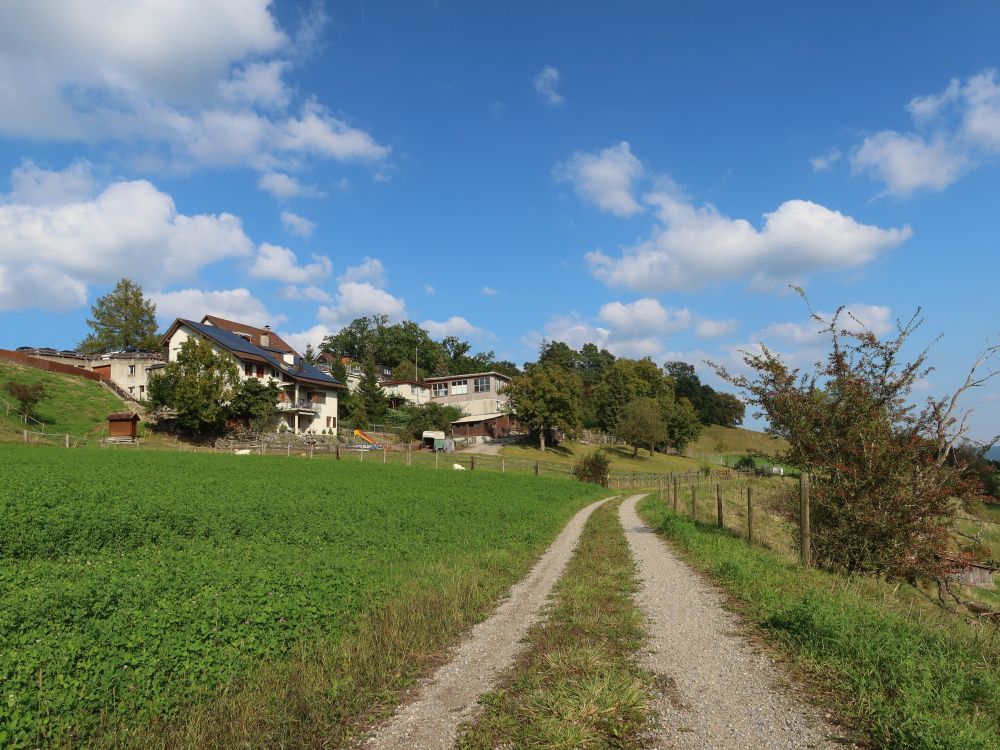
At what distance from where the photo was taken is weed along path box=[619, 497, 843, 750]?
4.70 meters

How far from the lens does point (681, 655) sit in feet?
22.0

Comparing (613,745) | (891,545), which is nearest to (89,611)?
(613,745)

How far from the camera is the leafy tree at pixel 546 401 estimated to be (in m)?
71.9

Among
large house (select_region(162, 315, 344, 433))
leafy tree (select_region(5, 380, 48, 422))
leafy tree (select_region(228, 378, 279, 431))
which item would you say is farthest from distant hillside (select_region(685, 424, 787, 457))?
leafy tree (select_region(5, 380, 48, 422))

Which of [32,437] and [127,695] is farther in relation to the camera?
[32,437]

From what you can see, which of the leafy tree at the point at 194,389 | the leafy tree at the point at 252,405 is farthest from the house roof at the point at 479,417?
the leafy tree at the point at 194,389

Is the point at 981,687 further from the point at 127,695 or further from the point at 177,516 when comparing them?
the point at 177,516

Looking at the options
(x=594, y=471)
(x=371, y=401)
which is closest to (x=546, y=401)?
(x=371, y=401)

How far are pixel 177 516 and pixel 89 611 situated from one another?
7.70 meters

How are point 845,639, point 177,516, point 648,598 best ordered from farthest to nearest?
point 177,516
point 648,598
point 845,639

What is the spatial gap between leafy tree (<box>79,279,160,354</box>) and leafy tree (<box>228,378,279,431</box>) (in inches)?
1606

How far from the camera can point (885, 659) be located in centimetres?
590

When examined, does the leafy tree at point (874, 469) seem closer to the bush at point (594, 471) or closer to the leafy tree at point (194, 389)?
the bush at point (594, 471)

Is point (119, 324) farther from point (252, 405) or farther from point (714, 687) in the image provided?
point (714, 687)
